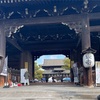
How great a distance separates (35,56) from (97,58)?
8324 millimetres

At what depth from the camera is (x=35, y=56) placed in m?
27.1

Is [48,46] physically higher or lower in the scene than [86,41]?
higher

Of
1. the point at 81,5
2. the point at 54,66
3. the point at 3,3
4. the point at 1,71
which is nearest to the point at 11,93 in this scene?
the point at 1,71

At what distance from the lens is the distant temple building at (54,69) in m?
→ 54.9

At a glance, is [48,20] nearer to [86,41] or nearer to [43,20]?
[43,20]

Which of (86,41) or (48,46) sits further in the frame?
(48,46)

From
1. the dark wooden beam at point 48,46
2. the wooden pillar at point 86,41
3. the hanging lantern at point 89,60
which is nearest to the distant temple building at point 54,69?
the dark wooden beam at point 48,46

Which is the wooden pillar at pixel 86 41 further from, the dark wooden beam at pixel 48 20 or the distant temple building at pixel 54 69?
the distant temple building at pixel 54 69

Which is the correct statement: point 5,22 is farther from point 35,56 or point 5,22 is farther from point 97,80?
point 35,56

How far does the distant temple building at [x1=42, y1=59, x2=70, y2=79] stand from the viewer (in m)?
54.9

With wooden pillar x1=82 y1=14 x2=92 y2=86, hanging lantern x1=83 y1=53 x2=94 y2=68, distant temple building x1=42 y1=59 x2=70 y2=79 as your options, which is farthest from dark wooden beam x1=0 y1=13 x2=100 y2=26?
distant temple building x1=42 y1=59 x2=70 y2=79

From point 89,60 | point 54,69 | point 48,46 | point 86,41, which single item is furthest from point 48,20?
point 54,69

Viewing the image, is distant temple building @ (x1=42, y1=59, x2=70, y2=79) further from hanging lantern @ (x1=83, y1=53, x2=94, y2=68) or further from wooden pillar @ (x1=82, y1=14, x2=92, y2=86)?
hanging lantern @ (x1=83, y1=53, x2=94, y2=68)

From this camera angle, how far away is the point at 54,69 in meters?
57.9
